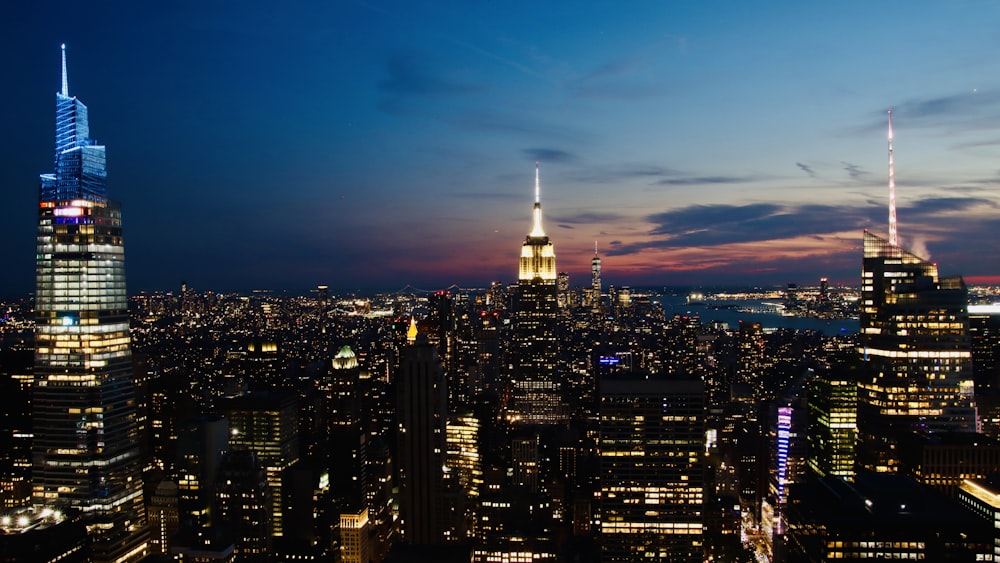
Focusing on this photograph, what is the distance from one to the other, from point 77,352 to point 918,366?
38.1m

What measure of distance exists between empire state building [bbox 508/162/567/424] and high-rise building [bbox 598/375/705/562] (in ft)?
110

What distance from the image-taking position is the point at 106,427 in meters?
33.8

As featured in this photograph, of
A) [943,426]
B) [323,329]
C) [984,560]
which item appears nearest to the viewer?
[984,560]

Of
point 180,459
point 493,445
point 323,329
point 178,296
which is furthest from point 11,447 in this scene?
point 323,329

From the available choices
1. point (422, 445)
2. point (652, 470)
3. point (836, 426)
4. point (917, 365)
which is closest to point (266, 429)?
point (422, 445)

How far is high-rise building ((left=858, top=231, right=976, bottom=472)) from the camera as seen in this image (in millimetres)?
37219

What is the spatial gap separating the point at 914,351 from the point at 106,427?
37.0 m

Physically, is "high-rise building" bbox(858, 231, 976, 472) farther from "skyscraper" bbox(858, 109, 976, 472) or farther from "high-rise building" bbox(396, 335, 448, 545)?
"high-rise building" bbox(396, 335, 448, 545)

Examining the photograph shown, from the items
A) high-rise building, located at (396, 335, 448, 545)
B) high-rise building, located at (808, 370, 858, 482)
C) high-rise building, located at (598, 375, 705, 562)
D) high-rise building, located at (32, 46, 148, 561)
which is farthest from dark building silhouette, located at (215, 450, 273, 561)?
high-rise building, located at (808, 370, 858, 482)

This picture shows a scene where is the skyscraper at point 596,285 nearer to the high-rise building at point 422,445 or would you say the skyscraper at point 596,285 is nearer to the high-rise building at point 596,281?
the high-rise building at point 596,281

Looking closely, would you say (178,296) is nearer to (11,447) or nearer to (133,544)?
(11,447)

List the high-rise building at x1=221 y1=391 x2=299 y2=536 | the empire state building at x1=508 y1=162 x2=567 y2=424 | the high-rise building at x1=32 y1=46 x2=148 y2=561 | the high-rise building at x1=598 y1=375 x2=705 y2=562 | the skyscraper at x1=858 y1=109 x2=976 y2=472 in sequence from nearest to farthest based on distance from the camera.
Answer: the high-rise building at x1=32 y1=46 x2=148 y2=561, the high-rise building at x1=598 y1=375 x2=705 y2=562, the skyscraper at x1=858 y1=109 x2=976 y2=472, the high-rise building at x1=221 y1=391 x2=299 y2=536, the empire state building at x1=508 y1=162 x2=567 y2=424

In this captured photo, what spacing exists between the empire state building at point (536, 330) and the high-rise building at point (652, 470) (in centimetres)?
3344

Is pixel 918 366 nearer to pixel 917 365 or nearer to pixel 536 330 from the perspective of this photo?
pixel 917 365
